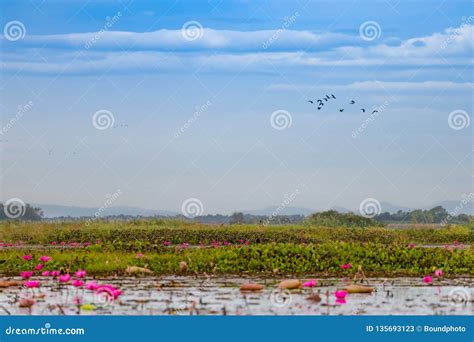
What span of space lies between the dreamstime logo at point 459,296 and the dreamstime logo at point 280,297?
2591 millimetres

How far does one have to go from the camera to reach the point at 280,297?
1417 cm

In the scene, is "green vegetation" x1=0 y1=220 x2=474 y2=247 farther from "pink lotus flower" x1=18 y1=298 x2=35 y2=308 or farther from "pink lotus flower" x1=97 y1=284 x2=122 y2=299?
"pink lotus flower" x1=18 y1=298 x2=35 y2=308

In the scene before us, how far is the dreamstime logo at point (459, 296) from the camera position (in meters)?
14.0

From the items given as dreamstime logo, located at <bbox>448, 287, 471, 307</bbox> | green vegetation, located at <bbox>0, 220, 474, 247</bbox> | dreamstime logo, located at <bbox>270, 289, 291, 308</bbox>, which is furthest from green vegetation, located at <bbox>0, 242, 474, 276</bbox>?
green vegetation, located at <bbox>0, 220, 474, 247</bbox>

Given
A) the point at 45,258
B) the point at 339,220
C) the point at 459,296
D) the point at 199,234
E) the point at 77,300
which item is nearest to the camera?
the point at 77,300

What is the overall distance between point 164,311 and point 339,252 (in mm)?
7077

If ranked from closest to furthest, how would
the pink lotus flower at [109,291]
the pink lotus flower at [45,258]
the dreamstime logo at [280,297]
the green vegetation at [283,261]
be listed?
the pink lotus flower at [109,291]
the dreamstime logo at [280,297]
the green vegetation at [283,261]
the pink lotus flower at [45,258]

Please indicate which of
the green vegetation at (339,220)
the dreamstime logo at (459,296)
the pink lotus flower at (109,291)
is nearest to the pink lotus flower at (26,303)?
the pink lotus flower at (109,291)

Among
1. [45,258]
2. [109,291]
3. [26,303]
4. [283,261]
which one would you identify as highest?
[45,258]

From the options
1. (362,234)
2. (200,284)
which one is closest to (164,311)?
(200,284)

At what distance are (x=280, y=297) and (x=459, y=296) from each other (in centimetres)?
304

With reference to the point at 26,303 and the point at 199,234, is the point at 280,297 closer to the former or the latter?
the point at 26,303

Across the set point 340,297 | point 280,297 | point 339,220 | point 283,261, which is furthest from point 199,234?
point 340,297

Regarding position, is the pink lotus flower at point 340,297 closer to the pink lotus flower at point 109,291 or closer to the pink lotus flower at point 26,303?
the pink lotus flower at point 109,291
